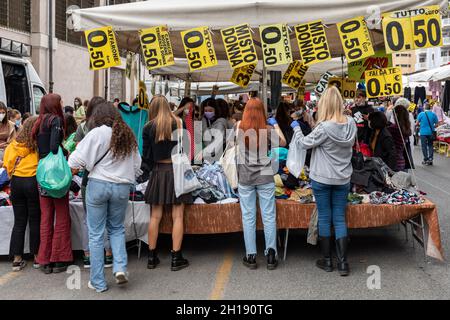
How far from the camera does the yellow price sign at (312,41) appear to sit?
21.0 ft

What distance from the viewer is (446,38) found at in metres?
80.1

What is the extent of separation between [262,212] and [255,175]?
43cm

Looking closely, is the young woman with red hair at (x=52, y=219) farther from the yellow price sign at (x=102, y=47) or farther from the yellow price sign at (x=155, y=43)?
the yellow price sign at (x=155, y=43)

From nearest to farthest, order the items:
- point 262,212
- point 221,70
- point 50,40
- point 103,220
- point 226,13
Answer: point 103,220 < point 262,212 < point 226,13 < point 221,70 < point 50,40

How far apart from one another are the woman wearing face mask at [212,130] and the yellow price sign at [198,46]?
4.57 feet

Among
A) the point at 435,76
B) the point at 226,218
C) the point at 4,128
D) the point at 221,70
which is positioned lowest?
the point at 226,218

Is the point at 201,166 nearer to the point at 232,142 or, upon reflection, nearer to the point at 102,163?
the point at 232,142

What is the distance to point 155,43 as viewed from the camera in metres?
6.58

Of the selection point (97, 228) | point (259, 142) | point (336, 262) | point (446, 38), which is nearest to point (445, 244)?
point (336, 262)

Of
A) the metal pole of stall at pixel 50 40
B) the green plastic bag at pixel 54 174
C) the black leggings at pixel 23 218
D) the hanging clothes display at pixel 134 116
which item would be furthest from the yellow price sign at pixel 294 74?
the metal pole of stall at pixel 50 40

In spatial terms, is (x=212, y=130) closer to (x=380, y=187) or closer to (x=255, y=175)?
(x=255, y=175)

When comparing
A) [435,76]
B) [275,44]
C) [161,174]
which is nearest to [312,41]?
[275,44]

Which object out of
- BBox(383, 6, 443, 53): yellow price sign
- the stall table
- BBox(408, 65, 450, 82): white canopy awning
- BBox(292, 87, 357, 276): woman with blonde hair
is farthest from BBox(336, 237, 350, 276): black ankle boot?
BBox(408, 65, 450, 82): white canopy awning

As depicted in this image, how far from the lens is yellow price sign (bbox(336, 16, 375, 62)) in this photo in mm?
→ 6359
